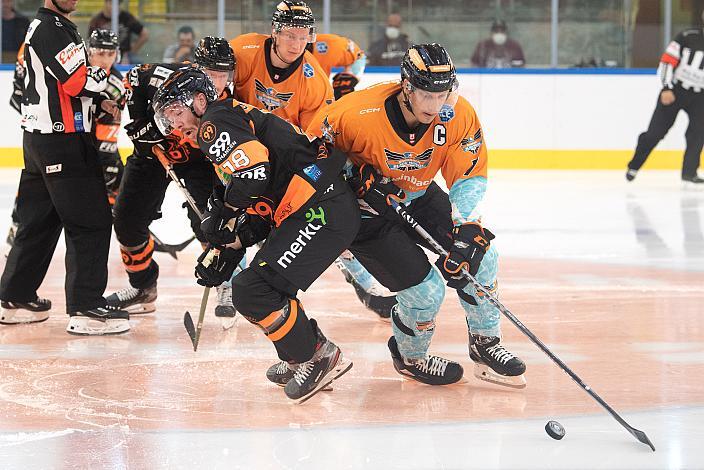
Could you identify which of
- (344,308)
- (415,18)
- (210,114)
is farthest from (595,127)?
(210,114)

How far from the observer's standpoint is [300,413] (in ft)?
10.8

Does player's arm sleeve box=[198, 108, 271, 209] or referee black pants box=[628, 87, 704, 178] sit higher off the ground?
player's arm sleeve box=[198, 108, 271, 209]

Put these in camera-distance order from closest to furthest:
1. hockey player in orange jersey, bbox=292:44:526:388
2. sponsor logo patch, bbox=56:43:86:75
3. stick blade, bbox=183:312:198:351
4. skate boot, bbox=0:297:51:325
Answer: hockey player in orange jersey, bbox=292:44:526:388
stick blade, bbox=183:312:198:351
sponsor logo patch, bbox=56:43:86:75
skate boot, bbox=0:297:51:325

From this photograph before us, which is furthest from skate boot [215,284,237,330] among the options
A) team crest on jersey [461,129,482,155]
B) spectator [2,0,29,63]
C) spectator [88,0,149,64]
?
spectator [2,0,29,63]

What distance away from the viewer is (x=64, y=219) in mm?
4223

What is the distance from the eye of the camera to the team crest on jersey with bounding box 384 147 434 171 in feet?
11.1

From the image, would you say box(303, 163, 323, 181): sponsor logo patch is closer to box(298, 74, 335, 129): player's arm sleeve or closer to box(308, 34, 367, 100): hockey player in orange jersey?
box(298, 74, 335, 129): player's arm sleeve

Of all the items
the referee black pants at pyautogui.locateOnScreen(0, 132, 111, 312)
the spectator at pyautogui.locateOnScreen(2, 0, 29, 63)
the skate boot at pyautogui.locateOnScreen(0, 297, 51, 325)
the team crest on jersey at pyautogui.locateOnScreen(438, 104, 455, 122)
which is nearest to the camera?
the team crest on jersey at pyautogui.locateOnScreen(438, 104, 455, 122)

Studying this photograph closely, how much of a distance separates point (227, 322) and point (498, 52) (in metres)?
6.84

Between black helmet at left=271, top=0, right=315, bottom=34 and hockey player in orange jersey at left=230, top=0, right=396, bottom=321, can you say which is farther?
hockey player in orange jersey at left=230, top=0, right=396, bottom=321

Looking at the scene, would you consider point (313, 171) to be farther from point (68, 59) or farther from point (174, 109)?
point (68, 59)

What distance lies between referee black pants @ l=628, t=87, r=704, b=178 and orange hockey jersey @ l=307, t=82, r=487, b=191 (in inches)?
250

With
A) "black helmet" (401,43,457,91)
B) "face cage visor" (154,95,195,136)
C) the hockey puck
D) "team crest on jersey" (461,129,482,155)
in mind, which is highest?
"black helmet" (401,43,457,91)

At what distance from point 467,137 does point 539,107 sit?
727 centimetres
